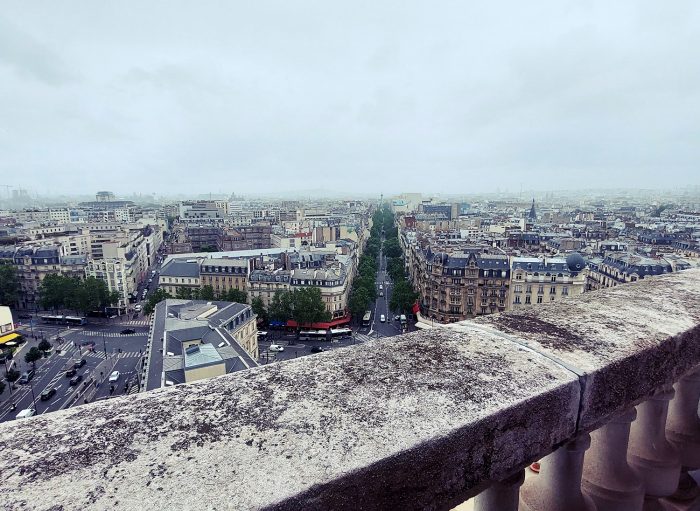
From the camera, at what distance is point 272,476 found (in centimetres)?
152

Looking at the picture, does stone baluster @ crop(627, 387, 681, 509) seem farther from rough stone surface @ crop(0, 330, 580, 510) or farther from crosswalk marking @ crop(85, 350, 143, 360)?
crosswalk marking @ crop(85, 350, 143, 360)

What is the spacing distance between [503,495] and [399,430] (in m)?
0.95

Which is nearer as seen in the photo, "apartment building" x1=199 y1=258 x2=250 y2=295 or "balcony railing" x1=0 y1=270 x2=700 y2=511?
"balcony railing" x1=0 y1=270 x2=700 y2=511

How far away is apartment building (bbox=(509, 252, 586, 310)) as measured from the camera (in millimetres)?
47812

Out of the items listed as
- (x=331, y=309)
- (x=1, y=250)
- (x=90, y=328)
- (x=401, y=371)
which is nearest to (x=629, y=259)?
(x=331, y=309)

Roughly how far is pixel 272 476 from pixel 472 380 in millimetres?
1061

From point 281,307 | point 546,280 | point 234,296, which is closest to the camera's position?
point 546,280

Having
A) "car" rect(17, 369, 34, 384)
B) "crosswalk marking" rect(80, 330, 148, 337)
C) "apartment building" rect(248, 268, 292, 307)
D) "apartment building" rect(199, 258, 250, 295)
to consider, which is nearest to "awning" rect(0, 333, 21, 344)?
"crosswalk marking" rect(80, 330, 148, 337)

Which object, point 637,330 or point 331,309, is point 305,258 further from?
point 637,330

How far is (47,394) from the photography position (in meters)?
35.7

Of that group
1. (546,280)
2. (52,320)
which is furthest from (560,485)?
(52,320)

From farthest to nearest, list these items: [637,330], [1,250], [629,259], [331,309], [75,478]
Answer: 1. [1,250]
2. [331,309]
3. [629,259]
4. [637,330]
5. [75,478]

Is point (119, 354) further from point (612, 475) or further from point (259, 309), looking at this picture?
point (612, 475)

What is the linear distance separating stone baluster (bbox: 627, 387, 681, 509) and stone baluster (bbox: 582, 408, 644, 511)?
0.21 metres
